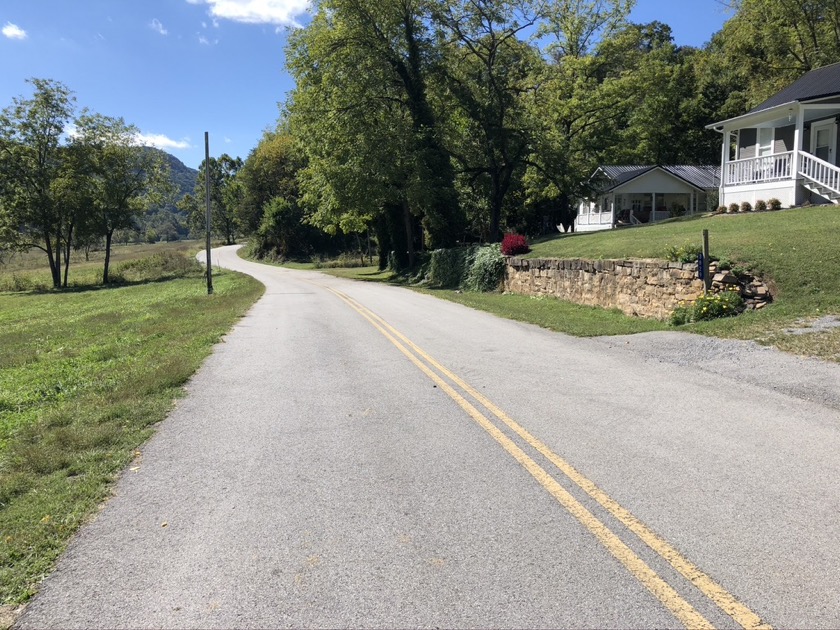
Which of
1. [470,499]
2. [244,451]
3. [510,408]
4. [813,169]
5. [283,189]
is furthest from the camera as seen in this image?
[283,189]

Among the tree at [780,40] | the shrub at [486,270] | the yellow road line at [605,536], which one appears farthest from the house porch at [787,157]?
the yellow road line at [605,536]

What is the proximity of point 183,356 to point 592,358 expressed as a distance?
7.15 metres

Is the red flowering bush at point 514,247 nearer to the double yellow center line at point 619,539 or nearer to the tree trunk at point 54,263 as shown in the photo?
the double yellow center line at point 619,539

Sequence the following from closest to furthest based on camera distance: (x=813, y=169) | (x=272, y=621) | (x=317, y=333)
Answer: (x=272, y=621) → (x=317, y=333) → (x=813, y=169)

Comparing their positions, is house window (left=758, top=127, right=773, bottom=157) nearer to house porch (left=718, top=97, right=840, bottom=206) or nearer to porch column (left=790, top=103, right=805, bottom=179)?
house porch (left=718, top=97, right=840, bottom=206)

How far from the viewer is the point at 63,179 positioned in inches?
1729

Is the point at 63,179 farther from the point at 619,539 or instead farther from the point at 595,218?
the point at 619,539

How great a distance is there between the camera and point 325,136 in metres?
33.6

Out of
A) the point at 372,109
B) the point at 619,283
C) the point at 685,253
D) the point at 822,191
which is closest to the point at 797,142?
the point at 822,191

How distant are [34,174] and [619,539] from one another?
2048 inches

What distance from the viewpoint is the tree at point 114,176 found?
46.4 m

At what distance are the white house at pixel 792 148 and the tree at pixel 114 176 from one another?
42.0m

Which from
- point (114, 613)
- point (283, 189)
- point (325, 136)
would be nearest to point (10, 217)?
point (325, 136)

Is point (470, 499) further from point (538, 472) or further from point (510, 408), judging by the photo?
point (510, 408)
